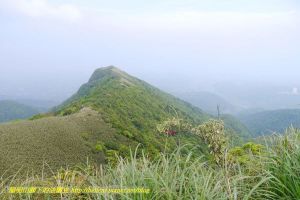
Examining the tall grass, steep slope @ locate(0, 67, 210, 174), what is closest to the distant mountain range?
steep slope @ locate(0, 67, 210, 174)

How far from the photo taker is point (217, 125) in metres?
9.36

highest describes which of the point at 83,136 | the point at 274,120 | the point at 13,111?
the point at 83,136

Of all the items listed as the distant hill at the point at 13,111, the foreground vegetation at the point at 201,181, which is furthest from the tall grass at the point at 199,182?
the distant hill at the point at 13,111

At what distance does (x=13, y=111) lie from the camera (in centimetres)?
15938

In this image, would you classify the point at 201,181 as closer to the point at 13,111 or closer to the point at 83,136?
the point at 83,136

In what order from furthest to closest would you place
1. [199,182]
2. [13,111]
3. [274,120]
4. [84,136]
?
1. [13,111]
2. [274,120]
3. [84,136]
4. [199,182]

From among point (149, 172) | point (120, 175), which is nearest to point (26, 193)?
point (120, 175)

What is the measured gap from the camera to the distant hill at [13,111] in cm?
15362

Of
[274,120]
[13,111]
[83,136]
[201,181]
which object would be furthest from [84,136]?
[13,111]

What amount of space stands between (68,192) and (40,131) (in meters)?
32.6

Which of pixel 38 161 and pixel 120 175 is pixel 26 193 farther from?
pixel 38 161

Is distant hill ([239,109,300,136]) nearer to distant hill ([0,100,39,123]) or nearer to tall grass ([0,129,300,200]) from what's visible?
distant hill ([0,100,39,123])

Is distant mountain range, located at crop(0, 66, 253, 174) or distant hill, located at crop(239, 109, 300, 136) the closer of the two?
distant mountain range, located at crop(0, 66, 253, 174)

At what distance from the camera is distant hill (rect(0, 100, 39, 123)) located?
15362 cm
